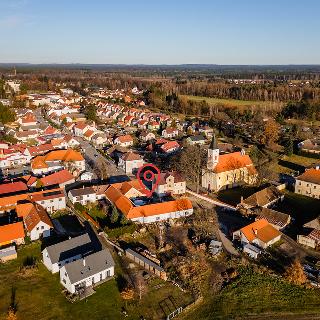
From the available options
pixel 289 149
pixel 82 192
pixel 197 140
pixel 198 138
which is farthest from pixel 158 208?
pixel 198 138

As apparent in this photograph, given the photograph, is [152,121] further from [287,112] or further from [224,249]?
[224,249]

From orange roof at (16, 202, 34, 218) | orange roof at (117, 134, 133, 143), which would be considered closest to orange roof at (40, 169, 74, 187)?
orange roof at (16, 202, 34, 218)

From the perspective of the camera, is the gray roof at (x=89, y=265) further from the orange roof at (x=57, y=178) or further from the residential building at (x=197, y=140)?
the residential building at (x=197, y=140)

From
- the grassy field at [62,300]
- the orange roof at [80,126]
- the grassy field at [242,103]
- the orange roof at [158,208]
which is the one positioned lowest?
the grassy field at [62,300]

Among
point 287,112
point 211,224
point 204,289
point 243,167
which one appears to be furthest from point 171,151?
point 287,112

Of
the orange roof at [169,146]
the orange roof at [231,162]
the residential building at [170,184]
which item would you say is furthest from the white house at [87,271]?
the orange roof at [169,146]

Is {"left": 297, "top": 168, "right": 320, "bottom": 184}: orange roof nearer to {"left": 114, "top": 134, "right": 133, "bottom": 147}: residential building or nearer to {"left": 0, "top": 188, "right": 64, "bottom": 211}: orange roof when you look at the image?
{"left": 0, "top": 188, "right": 64, "bottom": 211}: orange roof
